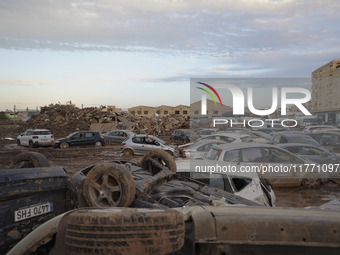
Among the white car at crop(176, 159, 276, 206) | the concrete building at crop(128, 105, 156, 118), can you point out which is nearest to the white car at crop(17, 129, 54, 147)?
the white car at crop(176, 159, 276, 206)

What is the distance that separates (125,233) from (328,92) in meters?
24.4

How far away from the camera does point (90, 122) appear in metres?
40.1

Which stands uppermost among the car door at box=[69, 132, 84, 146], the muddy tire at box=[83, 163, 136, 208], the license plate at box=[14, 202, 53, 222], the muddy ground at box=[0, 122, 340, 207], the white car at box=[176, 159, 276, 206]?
the muddy tire at box=[83, 163, 136, 208]

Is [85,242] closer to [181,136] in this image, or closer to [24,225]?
[24,225]

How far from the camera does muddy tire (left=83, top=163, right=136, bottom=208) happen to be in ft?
11.4

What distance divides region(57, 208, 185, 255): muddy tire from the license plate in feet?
5.72

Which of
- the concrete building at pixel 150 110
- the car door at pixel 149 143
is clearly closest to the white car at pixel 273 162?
the car door at pixel 149 143

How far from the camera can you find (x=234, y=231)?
1917 millimetres

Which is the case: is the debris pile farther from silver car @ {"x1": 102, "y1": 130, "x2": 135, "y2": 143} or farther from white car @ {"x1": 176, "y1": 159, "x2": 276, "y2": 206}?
white car @ {"x1": 176, "y1": 159, "x2": 276, "y2": 206}

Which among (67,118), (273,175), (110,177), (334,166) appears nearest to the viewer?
(110,177)

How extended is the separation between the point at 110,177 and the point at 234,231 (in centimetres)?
207

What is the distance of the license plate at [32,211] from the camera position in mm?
3375

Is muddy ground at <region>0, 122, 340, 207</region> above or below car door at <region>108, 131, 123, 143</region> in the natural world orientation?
below

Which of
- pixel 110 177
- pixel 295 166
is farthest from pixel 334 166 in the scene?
pixel 110 177
